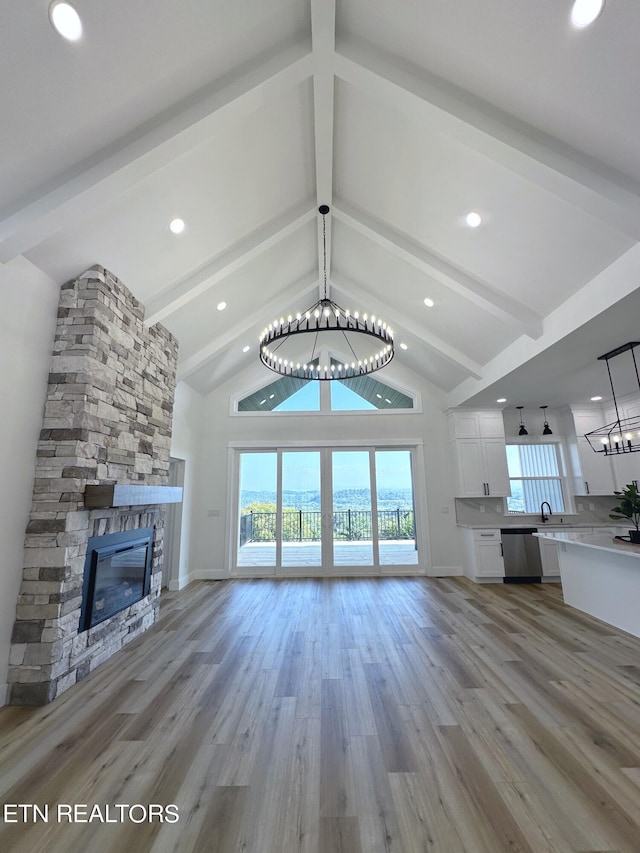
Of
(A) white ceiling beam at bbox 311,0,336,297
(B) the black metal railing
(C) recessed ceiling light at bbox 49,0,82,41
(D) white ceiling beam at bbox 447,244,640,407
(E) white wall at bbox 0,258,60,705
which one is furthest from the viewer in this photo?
(B) the black metal railing

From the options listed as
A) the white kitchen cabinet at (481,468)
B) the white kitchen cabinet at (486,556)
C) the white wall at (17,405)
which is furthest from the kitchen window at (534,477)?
the white wall at (17,405)

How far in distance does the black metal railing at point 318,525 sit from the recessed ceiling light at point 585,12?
5.94 metres

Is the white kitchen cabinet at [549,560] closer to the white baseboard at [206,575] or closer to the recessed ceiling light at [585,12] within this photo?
the white baseboard at [206,575]

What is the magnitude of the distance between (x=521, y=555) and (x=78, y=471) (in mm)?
6158

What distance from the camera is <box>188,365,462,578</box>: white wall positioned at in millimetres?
6414

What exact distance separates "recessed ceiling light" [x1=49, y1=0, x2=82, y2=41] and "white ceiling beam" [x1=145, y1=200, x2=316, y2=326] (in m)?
2.19

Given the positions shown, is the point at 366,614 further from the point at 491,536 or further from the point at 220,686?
the point at 491,536

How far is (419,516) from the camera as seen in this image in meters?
6.57

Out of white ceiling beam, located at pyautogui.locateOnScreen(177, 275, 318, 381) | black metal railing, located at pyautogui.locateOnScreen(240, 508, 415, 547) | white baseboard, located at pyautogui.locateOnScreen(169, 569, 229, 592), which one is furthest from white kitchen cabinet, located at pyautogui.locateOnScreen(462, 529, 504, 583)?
white ceiling beam, located at pyautogui.locateOnScreen(177, 275, 318, 381)

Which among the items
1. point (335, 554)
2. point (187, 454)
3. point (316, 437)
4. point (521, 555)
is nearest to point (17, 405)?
point (187, 454)

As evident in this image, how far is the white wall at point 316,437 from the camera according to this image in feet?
21.0

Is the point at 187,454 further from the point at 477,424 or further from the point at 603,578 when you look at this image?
the point at 603,578

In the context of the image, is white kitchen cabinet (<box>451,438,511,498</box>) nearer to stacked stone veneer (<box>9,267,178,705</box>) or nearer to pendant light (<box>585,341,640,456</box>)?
pendant light (<box>585,341,640,456</box>)

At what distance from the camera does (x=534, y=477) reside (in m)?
6.68
